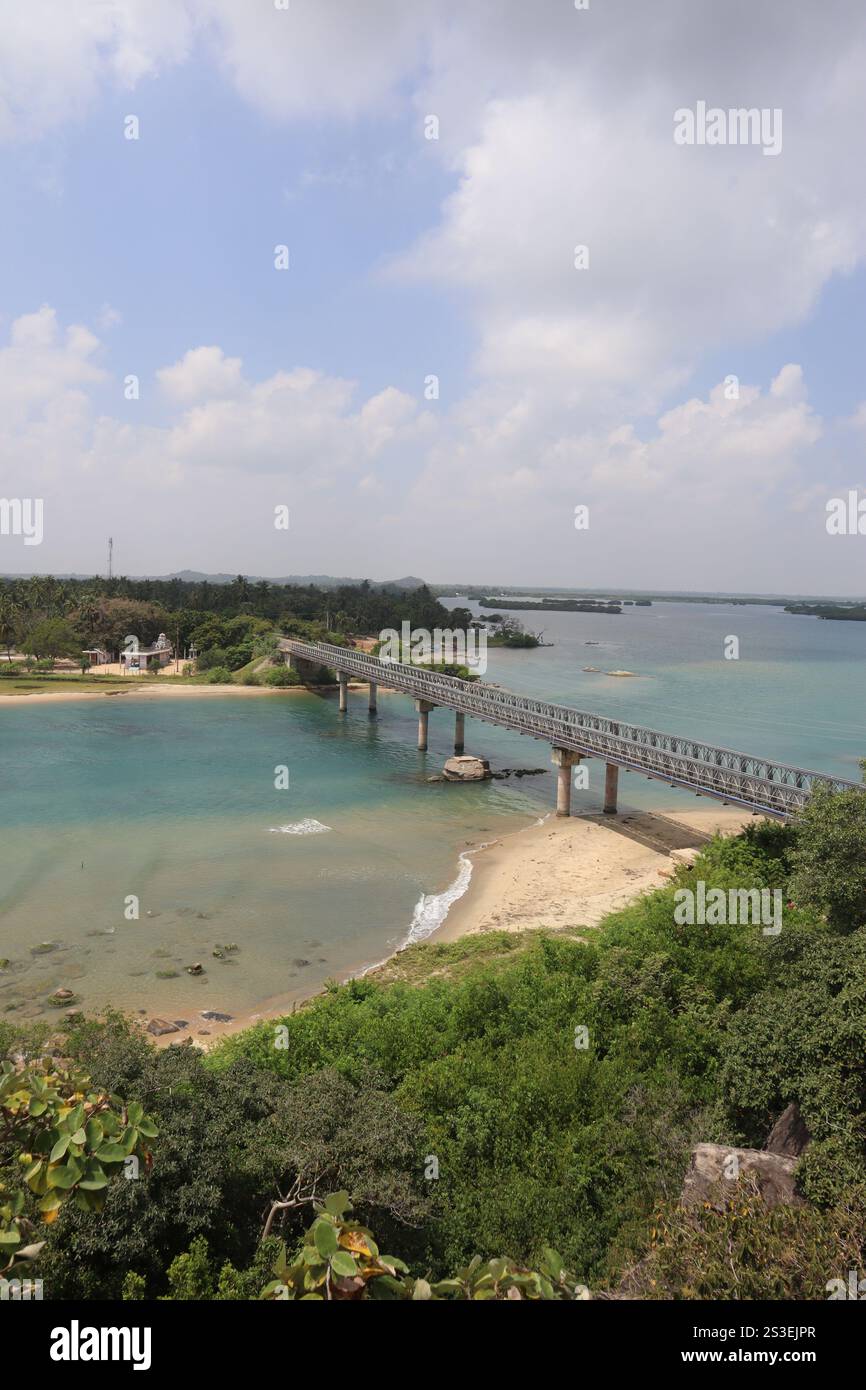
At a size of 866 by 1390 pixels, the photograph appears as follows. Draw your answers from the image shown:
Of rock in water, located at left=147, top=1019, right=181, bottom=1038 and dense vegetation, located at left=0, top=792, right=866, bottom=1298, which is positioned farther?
rock in water, located at left=147, top=1019, right=181, bottom=1038

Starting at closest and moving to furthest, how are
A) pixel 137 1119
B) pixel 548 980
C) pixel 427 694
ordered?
pixel 137 1119, pixel 548 980, pixel 427 694

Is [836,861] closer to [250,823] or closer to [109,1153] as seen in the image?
[109,1153]

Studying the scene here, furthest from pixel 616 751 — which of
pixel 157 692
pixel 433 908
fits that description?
pixel 157 692

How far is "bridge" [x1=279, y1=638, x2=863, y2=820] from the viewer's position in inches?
1110

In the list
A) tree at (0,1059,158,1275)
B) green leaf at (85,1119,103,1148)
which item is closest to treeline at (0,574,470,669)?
tree at (0,1059,158,1275)

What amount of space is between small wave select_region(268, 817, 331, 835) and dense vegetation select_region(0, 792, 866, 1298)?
59.1ft

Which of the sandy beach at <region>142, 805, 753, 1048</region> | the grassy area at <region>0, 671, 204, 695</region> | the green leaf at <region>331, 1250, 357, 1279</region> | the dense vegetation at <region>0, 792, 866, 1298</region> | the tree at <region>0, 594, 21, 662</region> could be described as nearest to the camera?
the green leaf at <region>331, 1250, 357, 1279</region>

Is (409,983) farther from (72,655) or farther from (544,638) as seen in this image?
(544,638)

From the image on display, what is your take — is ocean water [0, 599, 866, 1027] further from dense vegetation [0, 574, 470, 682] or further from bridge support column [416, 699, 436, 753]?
dense vegetation [0, 574, 470, 682]

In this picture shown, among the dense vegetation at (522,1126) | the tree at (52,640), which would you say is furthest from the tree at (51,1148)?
the tree at (52,640)

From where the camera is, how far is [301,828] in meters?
35.5

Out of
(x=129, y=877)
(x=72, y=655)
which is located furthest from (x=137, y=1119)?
(x=72, y=655)

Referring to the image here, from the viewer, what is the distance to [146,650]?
95000mm
